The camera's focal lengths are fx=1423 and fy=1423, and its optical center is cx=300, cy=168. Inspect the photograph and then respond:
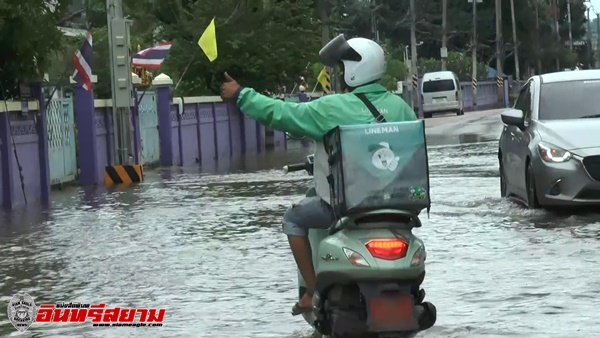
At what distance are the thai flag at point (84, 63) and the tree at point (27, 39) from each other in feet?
5.95

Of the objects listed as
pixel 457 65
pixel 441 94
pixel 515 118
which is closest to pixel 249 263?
pixel 515 118

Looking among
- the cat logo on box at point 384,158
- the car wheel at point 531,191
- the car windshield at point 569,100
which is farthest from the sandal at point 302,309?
the car windshield at point 569,100

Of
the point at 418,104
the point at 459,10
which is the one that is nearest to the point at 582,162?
the point at 418,104

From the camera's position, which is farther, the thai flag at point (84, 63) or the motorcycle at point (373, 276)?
the thai flag at point (84, 63)

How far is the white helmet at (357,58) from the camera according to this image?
755 cm

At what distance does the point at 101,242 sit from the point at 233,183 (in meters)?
8.82

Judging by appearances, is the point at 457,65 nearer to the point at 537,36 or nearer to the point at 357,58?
the point at 537,36

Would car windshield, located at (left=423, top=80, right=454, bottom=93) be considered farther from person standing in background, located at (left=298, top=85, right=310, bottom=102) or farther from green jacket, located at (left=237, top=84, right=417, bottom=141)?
green jacket, located at (left=237, top=84, right=417, bottom=141)

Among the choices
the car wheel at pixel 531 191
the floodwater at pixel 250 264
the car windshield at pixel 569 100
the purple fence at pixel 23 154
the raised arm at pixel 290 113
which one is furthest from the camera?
A: the purple fence at pixel 23 154

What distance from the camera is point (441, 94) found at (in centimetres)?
6650

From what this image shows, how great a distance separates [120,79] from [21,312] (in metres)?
16.2

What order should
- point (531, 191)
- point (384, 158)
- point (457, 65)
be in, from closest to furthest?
point (384, 158), point (531, 191), point (457, 65)

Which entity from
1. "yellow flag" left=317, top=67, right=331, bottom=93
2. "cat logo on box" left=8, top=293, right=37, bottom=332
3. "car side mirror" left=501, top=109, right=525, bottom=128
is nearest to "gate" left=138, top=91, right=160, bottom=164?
"car side mirror" left=501, top=109, right=525, bottom=128

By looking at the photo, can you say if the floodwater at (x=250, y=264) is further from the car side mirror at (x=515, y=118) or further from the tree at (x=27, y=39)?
the tree at (x=27, y=39)
